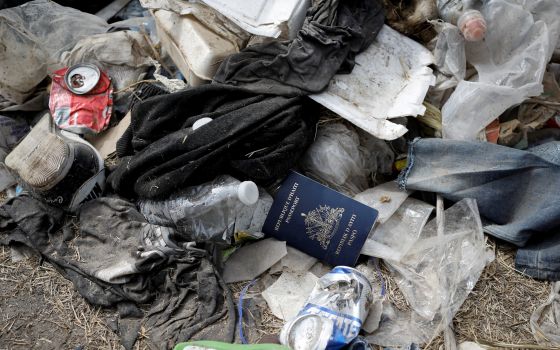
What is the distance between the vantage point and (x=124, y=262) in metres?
1.96

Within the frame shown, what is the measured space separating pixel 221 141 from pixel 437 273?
2.90 ft

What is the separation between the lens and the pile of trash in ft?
6.14

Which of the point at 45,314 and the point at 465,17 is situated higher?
the point at 465,17

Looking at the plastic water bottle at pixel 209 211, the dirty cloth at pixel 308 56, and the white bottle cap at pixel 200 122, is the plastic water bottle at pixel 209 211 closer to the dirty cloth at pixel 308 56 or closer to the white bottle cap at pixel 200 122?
the white bottle cap at pixel 200 122

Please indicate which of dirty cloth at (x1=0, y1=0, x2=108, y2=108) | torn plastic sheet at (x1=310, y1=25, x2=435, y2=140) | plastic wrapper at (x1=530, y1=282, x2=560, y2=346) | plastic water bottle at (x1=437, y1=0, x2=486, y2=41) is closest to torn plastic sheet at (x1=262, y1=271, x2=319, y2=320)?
torn plastic sheet at (x1=310, y1=25, x2=435, y2=140)

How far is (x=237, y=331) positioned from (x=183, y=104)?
2.90 ft

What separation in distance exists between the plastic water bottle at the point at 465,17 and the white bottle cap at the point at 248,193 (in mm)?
1012

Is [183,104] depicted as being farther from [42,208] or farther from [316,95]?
[42,208]

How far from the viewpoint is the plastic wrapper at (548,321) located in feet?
5.58

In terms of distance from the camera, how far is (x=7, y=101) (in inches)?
99.7

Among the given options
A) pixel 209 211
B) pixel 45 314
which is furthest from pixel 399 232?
pixel 45 314

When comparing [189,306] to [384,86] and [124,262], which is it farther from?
[384,86]

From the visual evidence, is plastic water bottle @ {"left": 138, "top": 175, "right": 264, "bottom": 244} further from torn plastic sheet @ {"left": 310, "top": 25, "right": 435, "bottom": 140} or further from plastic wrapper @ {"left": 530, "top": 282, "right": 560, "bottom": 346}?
plastic wrapper @ {"left": 530, "top": 282, "right": 560, "bottom": 346}

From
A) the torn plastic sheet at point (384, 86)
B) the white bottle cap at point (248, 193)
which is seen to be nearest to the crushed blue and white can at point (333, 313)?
the white bottle cap at point (248, 193)
